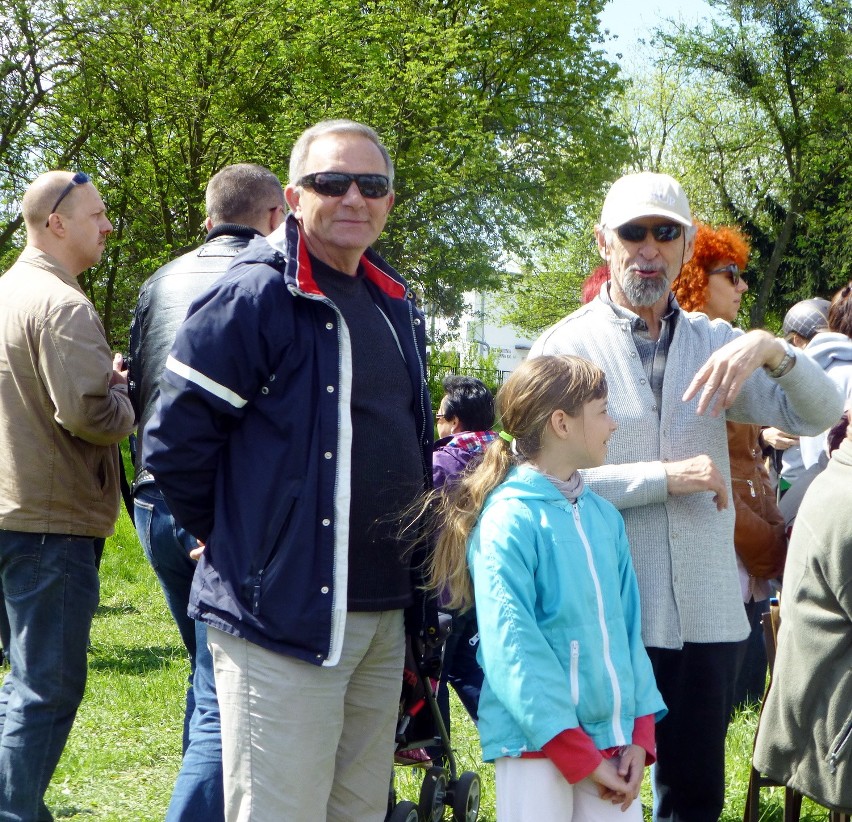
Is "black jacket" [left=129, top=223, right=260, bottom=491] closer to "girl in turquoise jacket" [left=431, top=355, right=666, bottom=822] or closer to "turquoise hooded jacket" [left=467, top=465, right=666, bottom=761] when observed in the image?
"girl in turquoise jacket" [left=431, top=355, right=666, bottom=822]

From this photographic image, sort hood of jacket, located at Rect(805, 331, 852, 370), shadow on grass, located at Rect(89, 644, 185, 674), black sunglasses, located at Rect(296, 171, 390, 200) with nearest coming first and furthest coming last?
black sunglasses, located at Rect(296, 171, 390, 200), hood of jacket, located at Rect(805, 331, 852, 370), shadow on grass, located at Rect(89, 644, 185, 674)

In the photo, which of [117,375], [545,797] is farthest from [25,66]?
[545,797]

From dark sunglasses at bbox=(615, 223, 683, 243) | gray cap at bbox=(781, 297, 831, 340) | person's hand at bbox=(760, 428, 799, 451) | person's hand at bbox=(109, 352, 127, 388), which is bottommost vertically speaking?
person's hand at bbox=(760, 428, 799, 451)

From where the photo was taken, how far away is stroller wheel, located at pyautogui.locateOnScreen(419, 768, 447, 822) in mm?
3949

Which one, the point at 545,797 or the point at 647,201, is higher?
the point at 647,201

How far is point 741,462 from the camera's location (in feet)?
12.1

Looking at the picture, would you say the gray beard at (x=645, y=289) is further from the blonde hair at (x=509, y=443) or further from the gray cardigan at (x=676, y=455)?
the blonde hair at (x=509, y=443)

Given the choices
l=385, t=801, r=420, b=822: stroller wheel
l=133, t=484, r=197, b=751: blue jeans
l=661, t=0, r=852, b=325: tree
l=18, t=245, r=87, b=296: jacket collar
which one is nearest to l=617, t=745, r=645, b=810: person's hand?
l=385, t=801, r=420, b=822: stroller wheel

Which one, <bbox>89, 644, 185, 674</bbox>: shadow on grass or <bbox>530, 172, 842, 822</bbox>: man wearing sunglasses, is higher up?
<bbox>530, 172, 842, 822</bbox>: man wearing sunglasses

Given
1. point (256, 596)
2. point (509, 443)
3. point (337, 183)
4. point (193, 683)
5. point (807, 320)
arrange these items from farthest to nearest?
1. point (807, 320)
2. point (193, 683)
3. point (509, 443)
4. point (337, 183)
5. point (256, 596)

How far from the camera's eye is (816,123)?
3186cm

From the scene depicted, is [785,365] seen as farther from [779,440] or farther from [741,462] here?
[779,440]

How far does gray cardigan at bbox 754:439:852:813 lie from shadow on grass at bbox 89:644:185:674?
14.9ft

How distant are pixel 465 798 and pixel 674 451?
1.65 metres
